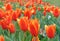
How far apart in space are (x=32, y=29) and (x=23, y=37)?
0.34 m

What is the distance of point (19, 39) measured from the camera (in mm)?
2459

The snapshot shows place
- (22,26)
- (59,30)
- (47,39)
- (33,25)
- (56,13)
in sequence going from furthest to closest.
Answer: (56,13)
(59,30)
(47,39)
(22,26)
(33,25)

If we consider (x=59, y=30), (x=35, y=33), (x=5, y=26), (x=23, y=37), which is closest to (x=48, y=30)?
(x=35, y=33)

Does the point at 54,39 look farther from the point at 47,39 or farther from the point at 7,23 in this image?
the point at 7,23

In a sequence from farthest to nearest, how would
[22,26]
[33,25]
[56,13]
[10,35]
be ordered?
[56,13]
[10,35]
[22,26]
[33,25]

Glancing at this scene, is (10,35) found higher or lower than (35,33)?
lower

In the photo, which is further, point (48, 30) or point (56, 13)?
point (56, 13)

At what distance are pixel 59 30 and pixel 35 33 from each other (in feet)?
2.84

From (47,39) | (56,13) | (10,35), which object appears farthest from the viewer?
(56,13)

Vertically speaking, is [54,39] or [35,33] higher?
[35,33]

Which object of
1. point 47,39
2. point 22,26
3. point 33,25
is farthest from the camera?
point 47,39

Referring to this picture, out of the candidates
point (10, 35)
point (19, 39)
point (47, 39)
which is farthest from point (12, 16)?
point (47, 39)

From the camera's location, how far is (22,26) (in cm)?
229

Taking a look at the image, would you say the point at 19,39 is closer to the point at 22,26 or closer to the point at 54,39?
the point at 22,26
